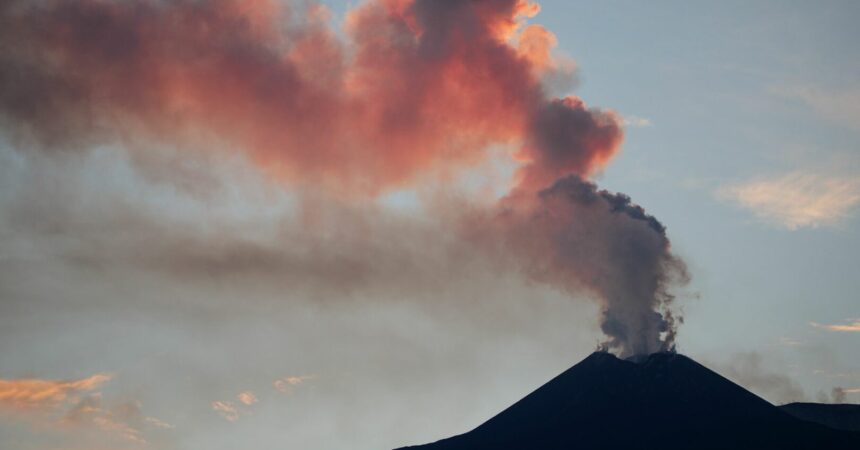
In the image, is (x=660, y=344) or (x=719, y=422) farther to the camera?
(x=660, y=344)

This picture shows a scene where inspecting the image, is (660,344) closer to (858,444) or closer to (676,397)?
(676,397)

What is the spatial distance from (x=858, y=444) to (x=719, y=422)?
74.2 ft

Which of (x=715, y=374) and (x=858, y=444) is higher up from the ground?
(x=715, y=374)

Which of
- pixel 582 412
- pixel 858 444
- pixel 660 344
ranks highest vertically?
pixel 660 344

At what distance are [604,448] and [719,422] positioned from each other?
2180cm

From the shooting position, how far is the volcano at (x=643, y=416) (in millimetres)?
163500

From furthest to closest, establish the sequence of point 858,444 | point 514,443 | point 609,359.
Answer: point 609,359 → point 514,443 → point 858,444

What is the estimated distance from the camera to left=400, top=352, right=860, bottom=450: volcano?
163500mm

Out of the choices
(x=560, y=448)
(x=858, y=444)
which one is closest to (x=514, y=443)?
(x=560, y=448)

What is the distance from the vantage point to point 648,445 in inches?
6427

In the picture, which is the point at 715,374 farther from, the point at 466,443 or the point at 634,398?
the point at 466,443

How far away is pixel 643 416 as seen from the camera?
172 m

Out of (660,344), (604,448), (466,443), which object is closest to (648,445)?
(604,448)

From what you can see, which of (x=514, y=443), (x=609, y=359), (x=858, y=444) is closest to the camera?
(x=858, y=444)
